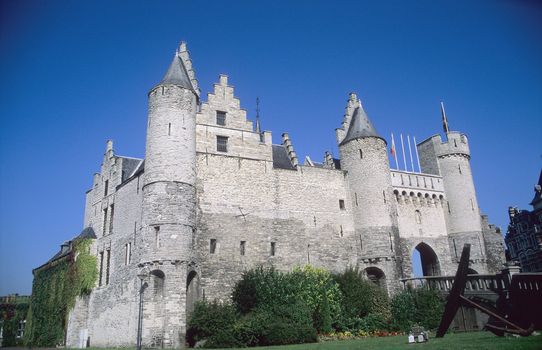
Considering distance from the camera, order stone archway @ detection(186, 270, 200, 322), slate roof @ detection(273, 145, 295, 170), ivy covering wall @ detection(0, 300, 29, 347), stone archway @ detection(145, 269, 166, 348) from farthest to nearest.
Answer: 1. ivy covering wall @ detection(0, 300, 29, 347)
2. slate roof @ detection(273, 145, 295, 170)
3. stone archway @ detection(186, 270, 200, 322)
4. stone archway @ detection(145, 269, 166, 348)

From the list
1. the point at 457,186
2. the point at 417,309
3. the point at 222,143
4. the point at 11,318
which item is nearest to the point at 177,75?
the point at 222,143

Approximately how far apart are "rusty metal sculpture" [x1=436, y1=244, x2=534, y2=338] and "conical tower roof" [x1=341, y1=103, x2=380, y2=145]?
20010 millimetres

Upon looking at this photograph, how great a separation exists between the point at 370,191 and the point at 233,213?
1018cm

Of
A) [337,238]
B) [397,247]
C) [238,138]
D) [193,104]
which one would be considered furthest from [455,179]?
[193,104]

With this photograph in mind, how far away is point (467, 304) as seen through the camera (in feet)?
44.2

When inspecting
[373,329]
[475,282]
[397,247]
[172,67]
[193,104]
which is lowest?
[373,329]

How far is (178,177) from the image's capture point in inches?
985

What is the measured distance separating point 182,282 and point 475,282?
1532 cm

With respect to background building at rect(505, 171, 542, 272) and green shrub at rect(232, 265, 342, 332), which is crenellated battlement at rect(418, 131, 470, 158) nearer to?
background building at rect(505, 171, 542, 272)

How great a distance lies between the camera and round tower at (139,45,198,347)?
2223 cm

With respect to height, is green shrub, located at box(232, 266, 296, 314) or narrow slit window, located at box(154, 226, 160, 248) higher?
narrow slit window, located at box(154, 226, 160, 248)

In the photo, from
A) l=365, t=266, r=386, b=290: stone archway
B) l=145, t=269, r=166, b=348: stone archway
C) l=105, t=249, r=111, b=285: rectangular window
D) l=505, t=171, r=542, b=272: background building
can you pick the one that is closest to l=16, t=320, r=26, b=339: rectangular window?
l=105, t=249, r=111, b=285: rectangular window

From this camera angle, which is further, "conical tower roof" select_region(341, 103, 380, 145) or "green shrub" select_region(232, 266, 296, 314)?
"conical tower roof" select_region(341, 103, 380, 145)

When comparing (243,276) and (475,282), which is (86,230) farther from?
(475,282)
